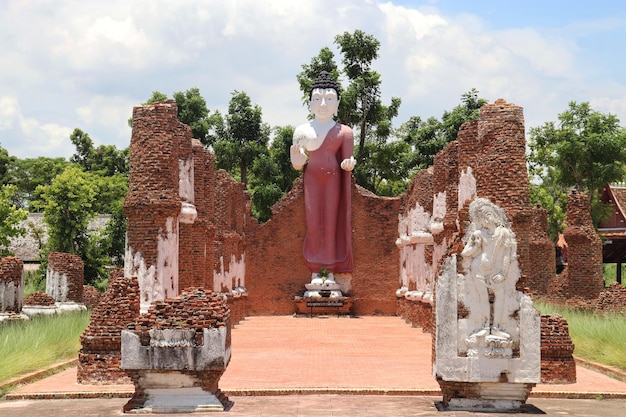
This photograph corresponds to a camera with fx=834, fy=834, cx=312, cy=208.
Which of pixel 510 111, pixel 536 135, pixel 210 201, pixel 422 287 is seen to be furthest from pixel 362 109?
pixel 510 111

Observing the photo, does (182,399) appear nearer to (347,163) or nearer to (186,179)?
(186,179)

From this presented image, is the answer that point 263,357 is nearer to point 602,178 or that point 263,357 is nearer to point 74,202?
point 74,202

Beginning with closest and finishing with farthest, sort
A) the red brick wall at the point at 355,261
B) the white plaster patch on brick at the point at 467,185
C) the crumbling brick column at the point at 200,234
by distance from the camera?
the white plaster patch on brick at the point at 467,185, the crumbling brick column at the point at 200,234, the red brick wall at the point at 355,261

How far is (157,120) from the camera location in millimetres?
13664

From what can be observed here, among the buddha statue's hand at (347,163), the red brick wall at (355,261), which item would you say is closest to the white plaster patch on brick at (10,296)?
the red brick wall at (355,261)

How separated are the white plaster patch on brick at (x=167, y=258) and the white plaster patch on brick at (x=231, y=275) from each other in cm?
620

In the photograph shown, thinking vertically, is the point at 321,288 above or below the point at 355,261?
below

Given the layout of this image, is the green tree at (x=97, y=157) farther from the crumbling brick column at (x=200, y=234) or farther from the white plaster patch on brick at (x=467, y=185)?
the white plaster patch on brick at (x=467, y=185)

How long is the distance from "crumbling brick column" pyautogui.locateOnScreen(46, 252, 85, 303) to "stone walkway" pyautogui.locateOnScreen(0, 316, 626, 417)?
876 centimetres

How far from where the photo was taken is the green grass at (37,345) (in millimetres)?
11732

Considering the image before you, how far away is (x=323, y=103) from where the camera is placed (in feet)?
87.7

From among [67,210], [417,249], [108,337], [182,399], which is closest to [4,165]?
[67,210]

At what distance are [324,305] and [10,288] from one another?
9906 mm

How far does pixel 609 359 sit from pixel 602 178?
20.1 meters
